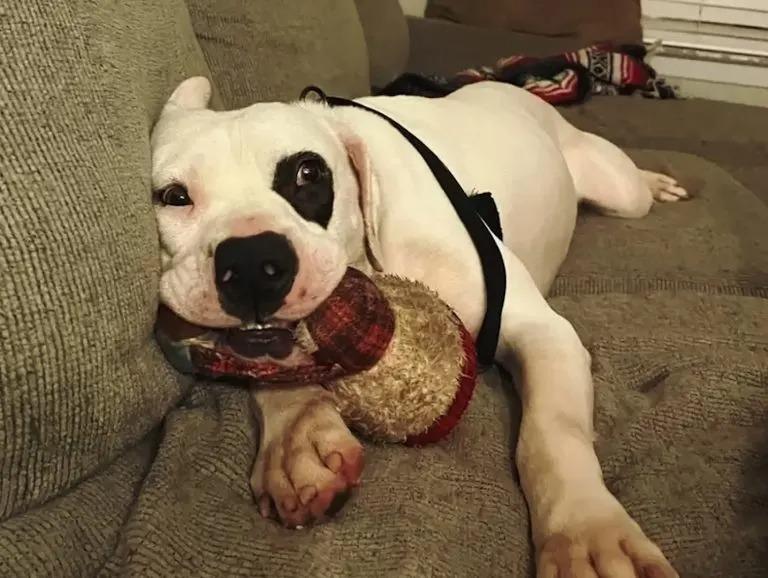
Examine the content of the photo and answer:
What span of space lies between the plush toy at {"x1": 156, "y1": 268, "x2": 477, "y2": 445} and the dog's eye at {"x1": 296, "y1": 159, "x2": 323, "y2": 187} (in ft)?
0.48

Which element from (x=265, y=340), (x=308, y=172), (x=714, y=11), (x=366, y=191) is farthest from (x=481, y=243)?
(x=714, y=11)

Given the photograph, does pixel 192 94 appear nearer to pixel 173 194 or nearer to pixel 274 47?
pixel 173 194

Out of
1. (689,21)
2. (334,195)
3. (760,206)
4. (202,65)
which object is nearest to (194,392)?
(334,195)

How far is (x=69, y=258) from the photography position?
2.72ft

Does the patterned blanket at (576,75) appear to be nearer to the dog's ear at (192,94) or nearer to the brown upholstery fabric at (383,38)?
the brown upholstery fabric at (383,38)

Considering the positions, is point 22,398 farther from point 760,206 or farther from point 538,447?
point 760,206

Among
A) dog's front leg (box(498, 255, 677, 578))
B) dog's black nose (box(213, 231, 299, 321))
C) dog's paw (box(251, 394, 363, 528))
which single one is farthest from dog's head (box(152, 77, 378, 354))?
dog's front leg (box(498, 255, 677, 578))

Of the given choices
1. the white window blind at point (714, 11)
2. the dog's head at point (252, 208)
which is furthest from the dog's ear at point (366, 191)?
the white window blind at point (714, 11)

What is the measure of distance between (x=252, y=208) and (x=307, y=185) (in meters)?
0.09

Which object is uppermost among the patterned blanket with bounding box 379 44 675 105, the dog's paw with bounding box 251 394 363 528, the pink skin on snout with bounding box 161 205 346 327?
the pink skin on snout with bounding box 161 205 346 327

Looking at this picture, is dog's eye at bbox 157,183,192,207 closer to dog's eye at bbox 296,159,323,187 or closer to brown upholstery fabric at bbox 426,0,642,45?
dog's eye at bbox 296,159,323,187

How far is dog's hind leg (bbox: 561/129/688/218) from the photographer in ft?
6.51

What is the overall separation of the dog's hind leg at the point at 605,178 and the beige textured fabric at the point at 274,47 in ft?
1.65

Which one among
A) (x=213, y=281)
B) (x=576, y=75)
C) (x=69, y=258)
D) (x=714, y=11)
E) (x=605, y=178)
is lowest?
(x=714, y=11)
